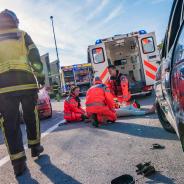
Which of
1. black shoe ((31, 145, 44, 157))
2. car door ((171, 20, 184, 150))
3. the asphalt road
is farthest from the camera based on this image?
black shoe ((31, 145, 44, 157))

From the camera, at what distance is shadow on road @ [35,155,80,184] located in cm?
396

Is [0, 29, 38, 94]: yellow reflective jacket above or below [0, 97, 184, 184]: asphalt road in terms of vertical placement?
above

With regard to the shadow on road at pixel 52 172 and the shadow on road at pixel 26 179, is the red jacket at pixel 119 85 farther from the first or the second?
the shadow on road at pixel 26 179

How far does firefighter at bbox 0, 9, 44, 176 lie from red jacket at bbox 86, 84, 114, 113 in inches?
111

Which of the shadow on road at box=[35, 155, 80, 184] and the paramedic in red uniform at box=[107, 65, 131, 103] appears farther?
the paramedic in red uniform at box=[107, 65, 131, 103]

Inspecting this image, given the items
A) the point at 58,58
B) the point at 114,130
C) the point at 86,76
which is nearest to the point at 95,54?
the point at 114,130

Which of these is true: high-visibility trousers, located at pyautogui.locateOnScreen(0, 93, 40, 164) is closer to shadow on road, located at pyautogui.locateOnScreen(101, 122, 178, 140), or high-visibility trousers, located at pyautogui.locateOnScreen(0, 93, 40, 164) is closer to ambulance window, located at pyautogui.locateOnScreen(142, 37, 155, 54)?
shadow on road, located at pyautogui.locateOnScreen(101, 122, 178, 140)

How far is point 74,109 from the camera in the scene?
30.8ft

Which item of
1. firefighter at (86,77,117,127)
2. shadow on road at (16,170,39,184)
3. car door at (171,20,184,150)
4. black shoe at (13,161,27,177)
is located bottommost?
shadow on road at (16,170,39,184)

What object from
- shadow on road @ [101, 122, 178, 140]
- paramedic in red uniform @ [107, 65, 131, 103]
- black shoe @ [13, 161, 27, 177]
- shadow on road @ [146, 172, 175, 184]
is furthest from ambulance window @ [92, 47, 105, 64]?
shadow on road @ [146, 172, 175, 184]

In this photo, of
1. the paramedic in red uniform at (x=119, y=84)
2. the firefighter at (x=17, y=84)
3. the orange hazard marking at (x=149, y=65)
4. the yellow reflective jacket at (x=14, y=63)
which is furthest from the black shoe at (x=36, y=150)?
the orange hazard marking at (x=149, y=65)

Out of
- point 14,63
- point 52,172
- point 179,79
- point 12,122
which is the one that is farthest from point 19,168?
point 179,79

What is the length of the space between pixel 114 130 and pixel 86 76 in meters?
22.3

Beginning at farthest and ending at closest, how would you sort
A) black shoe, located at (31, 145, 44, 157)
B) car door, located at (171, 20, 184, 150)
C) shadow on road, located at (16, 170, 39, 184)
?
black shoe, located at (31, 145, 44, 157)
shadow on road, located at (16, 170, 39, 184)
car door, located at (171, 20, 184, 150)
